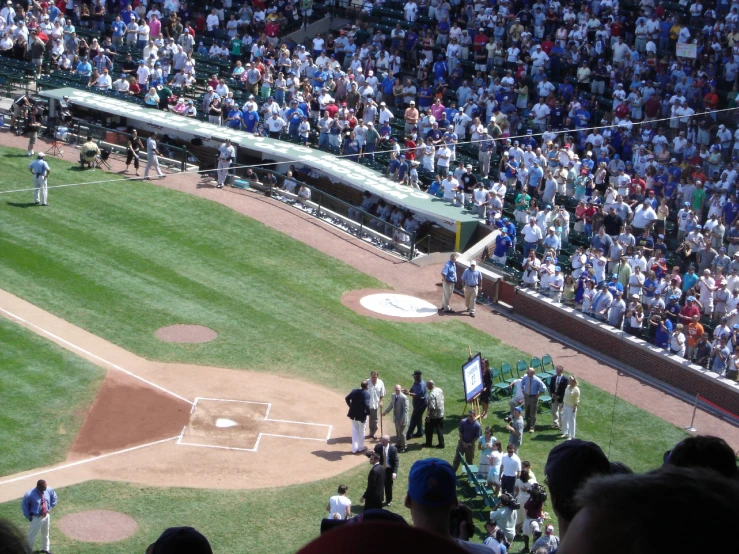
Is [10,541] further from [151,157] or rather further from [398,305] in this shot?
[151,157]

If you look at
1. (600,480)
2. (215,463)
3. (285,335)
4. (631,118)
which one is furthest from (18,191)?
(600,480)

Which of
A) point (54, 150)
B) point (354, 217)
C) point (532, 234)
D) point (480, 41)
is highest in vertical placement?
point (480, 41)

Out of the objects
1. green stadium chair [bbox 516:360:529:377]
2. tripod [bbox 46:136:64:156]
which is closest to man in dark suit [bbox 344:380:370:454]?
green stadium chair [bbox 516:360:529:377]

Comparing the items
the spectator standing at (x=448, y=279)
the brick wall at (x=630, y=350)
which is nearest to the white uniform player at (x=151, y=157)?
the spectator standing at (x=448, y=279)

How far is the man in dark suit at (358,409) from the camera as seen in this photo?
1970 cm

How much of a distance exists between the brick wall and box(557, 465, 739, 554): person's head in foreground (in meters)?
22.9

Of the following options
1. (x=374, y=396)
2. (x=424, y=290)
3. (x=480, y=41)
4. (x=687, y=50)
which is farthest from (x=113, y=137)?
(x=374, y=396)

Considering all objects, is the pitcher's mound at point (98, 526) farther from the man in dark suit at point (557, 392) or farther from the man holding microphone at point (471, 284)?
the man holding microphone at point (471, 284)

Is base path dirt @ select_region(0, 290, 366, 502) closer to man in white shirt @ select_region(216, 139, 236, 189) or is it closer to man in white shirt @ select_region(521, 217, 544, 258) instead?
man in white shirt @ select_region(521, 217, 544, 258)

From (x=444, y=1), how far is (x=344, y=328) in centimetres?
1879

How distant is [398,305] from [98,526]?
1258 cm

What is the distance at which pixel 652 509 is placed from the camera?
1580mm

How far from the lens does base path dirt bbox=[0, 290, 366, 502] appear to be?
1862 centimetres

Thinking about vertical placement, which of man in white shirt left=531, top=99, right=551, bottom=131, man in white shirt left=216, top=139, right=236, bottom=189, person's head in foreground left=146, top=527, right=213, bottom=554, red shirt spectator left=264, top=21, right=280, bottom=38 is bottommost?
man in white shirt left=216, top=139, right=236, bottom=189
